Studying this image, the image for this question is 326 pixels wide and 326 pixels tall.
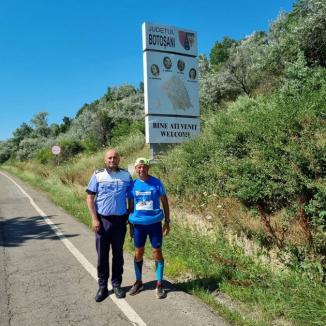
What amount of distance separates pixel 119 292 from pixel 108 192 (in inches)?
54.1

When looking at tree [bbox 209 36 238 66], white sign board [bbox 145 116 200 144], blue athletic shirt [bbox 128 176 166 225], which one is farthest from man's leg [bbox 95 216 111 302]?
tree [bbox 209 36 238 66]

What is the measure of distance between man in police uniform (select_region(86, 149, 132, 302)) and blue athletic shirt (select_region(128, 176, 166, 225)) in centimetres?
15

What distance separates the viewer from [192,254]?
7238 mm

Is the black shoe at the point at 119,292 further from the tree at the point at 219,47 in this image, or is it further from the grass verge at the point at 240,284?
the tree at the point at 219,47

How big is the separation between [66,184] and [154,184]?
19.9 m

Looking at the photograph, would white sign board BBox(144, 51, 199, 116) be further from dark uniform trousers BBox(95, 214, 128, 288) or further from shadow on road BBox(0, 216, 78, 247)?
dark uniform trousers BBox(95, 214, 128, 288)

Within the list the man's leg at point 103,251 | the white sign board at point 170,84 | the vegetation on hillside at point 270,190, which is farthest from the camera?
the white sign board at point 170,84

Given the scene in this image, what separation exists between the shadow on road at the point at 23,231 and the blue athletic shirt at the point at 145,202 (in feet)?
16.6

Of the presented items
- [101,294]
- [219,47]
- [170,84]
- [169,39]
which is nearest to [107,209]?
[101,294]

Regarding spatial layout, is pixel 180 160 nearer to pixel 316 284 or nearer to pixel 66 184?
pixel 316 284

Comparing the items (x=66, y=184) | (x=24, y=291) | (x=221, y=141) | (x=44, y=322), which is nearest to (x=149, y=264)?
(x=24, y=291)

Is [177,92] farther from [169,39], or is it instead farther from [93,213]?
Result: [93,213]

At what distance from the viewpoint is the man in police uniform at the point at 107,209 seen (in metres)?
5.69

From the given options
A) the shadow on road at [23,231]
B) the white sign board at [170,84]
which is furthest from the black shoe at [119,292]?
the white sign board at [170,84]
